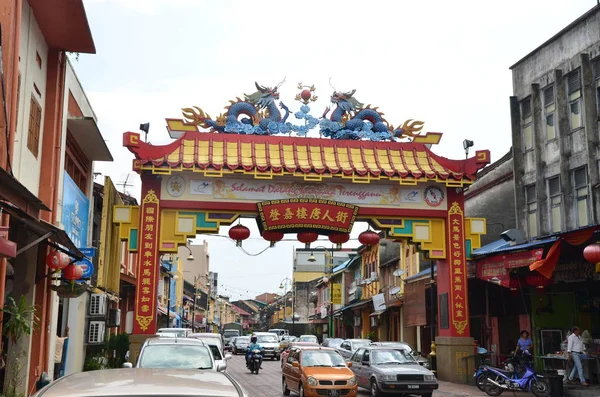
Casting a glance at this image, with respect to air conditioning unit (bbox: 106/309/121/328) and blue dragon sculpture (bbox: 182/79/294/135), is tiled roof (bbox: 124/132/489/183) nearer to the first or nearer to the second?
blue dragon sculpture (bbox: 182/79/294/135)

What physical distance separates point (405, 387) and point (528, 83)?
613 inches

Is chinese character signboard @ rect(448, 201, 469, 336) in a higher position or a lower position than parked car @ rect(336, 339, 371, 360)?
higher

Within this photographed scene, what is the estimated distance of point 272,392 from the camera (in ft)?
71.4

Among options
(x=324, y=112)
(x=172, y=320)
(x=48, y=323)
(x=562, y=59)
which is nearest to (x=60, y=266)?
(x=48, y=323)

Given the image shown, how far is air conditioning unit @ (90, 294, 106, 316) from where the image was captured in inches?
954

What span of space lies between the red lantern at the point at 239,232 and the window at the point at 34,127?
9373mm

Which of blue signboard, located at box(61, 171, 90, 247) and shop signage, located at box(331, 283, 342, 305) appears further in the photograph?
shop signage, located at box(331, 283, 342, 305)

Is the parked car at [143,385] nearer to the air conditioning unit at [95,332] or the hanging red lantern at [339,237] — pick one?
the hanging red lantern at [339,237]

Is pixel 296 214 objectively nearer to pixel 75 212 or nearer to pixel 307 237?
pixel 307 237

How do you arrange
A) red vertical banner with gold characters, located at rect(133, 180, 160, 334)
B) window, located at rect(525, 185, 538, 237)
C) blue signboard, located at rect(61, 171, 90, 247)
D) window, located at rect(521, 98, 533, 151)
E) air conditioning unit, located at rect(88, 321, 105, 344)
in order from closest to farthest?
blue signboard, located at rect(61, 171, 90, 247)
red vertical banner with gold characters, located at rect(133, 180, 160, 334)
air conditioning unit, located at rect(88, 321, 105, 344)
window, located at rect(525, 185, 538, 237)
window, located at rect(521, 98, 533, 151)

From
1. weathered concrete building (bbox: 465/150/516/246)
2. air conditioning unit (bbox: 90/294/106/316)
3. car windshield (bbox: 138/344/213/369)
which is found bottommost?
car windshield (bbox: 138/344/213/369)

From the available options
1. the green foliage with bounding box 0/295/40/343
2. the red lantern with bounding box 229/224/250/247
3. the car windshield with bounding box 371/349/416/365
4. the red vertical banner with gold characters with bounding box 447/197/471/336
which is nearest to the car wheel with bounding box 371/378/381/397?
the car windshield with bounding box 371/349/416/365

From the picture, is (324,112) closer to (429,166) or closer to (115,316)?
(429,166)

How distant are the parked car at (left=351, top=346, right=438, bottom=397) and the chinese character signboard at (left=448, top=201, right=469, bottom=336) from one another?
13.2ft
